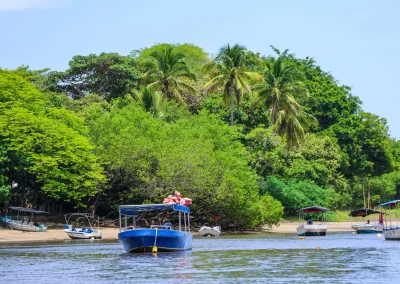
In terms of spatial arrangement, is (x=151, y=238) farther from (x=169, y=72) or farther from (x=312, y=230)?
(x=169, y=72)

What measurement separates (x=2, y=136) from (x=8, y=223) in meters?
6.38

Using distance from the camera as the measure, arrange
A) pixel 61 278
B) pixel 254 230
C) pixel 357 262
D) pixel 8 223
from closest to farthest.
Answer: pixel 61 278, pixel 357 262, pixel 8 223, pixel 254 230

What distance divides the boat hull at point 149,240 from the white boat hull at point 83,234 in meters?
16.6

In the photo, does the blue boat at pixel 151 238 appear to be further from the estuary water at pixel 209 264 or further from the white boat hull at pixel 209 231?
the white boat hull at pixel 209 231

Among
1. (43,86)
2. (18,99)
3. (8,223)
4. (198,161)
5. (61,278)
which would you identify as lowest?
(61,278)

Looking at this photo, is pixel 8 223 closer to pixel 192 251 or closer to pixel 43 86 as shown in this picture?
pixel 192 251

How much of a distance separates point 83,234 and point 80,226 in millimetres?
6042

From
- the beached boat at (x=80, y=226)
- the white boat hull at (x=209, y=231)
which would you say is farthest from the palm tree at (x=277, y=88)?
the beached boat at (x=80, y=226)

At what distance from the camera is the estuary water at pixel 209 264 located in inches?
1155

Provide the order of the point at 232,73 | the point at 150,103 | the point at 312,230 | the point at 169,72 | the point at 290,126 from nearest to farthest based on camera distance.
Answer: the point at 312,230 < the point at 150,103 < the point at 232,73 < the point at 169,72 < the point at 290,126

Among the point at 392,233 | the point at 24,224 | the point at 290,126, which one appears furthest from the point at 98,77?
the point at 392,233

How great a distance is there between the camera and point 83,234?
57281mm

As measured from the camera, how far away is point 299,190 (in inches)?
3182

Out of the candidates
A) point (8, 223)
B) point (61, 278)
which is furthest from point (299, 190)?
point (61, 278)
